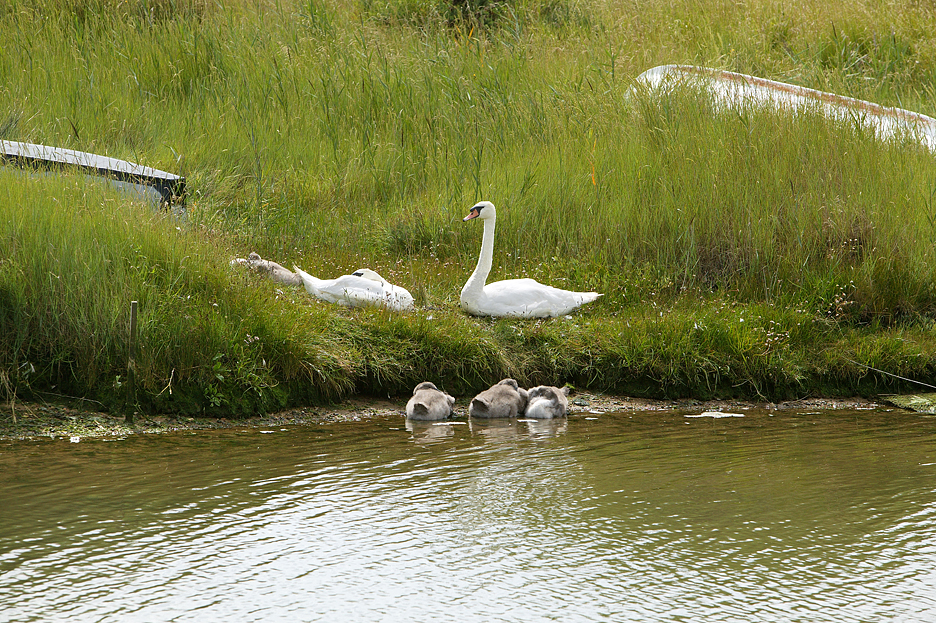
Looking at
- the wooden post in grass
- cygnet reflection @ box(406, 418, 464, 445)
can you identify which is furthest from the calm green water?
the wooden post in grass

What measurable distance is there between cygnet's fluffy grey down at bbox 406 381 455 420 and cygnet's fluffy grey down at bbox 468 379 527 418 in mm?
183

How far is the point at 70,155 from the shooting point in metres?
8.15

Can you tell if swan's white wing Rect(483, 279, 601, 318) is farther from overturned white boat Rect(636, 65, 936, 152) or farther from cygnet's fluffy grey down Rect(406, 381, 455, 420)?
overturned white boat Rect(636, 65, 936, 152)

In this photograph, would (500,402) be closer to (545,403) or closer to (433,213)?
(545,403)

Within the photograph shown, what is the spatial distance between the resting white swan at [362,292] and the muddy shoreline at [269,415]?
84cm

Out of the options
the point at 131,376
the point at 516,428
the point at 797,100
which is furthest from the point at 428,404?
the point at 797,100

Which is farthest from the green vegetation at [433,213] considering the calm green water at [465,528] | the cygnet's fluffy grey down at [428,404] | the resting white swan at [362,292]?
the calm green water at [465,528]

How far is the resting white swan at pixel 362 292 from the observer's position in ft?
23.8

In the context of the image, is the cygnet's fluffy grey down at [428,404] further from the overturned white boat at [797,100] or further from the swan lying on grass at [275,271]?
the overturned white boat at [797,100]

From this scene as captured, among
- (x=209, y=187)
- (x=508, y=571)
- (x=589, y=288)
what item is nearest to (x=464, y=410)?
(x=589, y=288)

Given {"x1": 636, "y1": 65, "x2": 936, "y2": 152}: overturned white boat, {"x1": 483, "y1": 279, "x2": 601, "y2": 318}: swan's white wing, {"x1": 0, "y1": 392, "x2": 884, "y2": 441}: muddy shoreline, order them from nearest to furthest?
{"x1": 0, "y1": 392, "x2": 884, "y2": 441}: muddy shoreline < {"x1": 483, "y1": 279, "x2": 601, "y2": 318}: swan's white wing < {"x1": 636, "y1": 65, "x2": 936, "y2": 152}: overturned white boat

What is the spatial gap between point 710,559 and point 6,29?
447 inches

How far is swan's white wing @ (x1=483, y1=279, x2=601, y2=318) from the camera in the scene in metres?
7.44

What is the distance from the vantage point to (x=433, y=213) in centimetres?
916
